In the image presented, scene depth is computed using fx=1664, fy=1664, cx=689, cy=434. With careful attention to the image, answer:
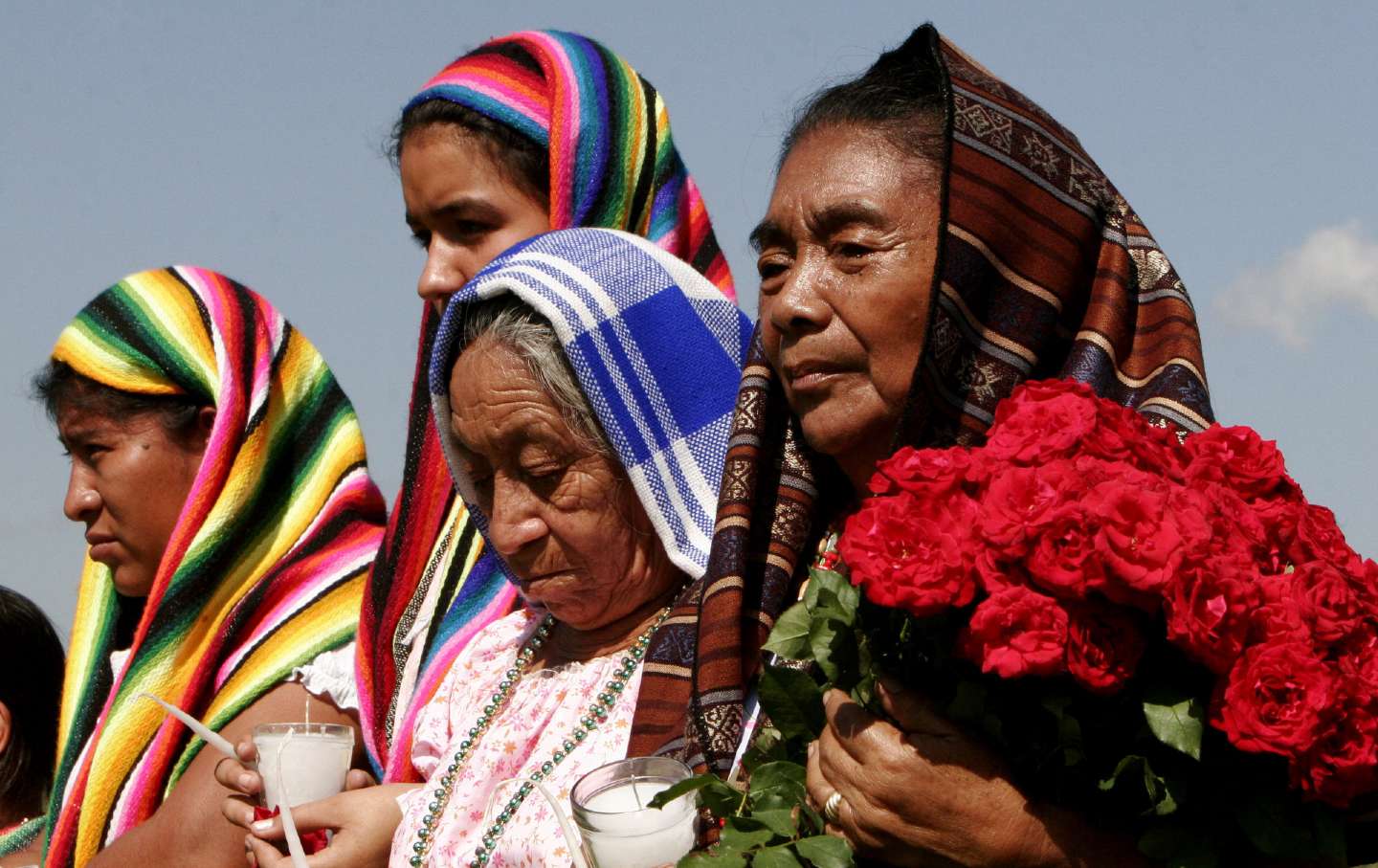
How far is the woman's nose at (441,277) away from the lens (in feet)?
15.9

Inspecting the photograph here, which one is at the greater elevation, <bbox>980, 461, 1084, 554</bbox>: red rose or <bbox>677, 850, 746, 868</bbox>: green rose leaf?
<bbox>980, 461, 1084, 554</bbox>: red rose

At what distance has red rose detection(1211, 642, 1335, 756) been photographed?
7.03 ft

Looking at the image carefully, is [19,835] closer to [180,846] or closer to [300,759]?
[180,846]

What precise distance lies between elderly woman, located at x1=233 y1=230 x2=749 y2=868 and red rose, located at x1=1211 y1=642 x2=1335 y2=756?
145 centimetres

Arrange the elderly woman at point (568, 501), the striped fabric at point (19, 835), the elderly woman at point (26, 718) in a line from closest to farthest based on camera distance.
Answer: the elderly woman at point (568, 501)
the striped fabric at point (19, 835)
the elderly woman at point (26, 718)

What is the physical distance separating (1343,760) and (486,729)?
2.09 meters

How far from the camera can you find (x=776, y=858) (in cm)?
242

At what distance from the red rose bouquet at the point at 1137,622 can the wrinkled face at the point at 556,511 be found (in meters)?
1.27

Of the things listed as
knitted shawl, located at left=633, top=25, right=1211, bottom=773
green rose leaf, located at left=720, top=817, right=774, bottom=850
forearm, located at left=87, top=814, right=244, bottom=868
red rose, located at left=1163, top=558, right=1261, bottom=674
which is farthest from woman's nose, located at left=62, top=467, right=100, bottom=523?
red rose, located at left=1163, top=558, right=1261, bottom=674

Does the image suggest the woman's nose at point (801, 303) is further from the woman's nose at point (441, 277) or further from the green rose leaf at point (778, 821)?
the woman's nose at point (441, 277)

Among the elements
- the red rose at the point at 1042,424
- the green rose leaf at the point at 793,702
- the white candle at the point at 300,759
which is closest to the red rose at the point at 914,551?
the red rose at the point at 1042,424

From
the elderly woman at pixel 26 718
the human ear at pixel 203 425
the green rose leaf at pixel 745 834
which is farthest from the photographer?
the elderly woman at pixel 26 718

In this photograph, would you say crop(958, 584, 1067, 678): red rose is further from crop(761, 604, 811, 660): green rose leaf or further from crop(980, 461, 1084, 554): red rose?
crop(761, 604, 811, 660): green rose leaf

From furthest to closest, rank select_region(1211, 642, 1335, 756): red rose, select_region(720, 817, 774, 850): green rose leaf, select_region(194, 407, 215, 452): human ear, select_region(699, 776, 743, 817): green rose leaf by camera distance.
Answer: select_region(194, 407, 215, 452): human ear
select_region(699, 776, 743, 817): green rose leaf
select_region(720, 817, 774, 850): green rose leaf
select_region(1211, 642, 1335, 756): red rose
